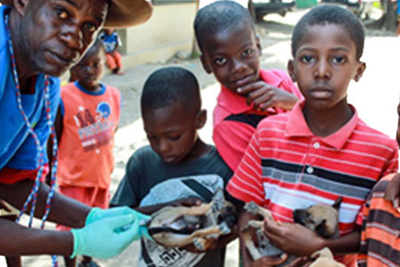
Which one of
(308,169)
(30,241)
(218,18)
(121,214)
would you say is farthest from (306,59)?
(30,241)

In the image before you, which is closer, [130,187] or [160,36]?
[130,187]

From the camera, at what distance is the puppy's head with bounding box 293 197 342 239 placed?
1529mm

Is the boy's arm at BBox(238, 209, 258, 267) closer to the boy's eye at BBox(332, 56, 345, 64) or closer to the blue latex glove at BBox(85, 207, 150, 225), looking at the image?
the blue latex glove at BBox(85, 207, 150, 225)

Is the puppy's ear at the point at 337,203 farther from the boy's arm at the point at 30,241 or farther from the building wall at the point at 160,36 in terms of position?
the building wall at the point at 160,36

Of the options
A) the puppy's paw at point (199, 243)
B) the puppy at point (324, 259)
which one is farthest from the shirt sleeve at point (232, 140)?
the puppy at point (324, 259)

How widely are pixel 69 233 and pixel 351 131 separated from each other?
115cm

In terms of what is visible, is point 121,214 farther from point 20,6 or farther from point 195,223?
point 20,6

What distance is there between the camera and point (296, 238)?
1561mm

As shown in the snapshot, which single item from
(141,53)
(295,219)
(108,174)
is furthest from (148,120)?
(141,53)

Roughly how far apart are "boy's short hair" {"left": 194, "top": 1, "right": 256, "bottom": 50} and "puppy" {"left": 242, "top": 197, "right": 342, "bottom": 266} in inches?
30.1

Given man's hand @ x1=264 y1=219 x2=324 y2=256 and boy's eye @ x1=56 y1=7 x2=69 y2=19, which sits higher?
boy's eye @ x1=56 y1=7 x2=69 y2=19

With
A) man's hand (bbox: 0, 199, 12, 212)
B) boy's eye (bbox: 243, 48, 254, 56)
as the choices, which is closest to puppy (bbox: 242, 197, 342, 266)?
boy's eye (bbox: 243, 48, 254, 56)

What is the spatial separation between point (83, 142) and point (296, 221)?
177cm

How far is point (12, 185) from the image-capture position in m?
2.22
